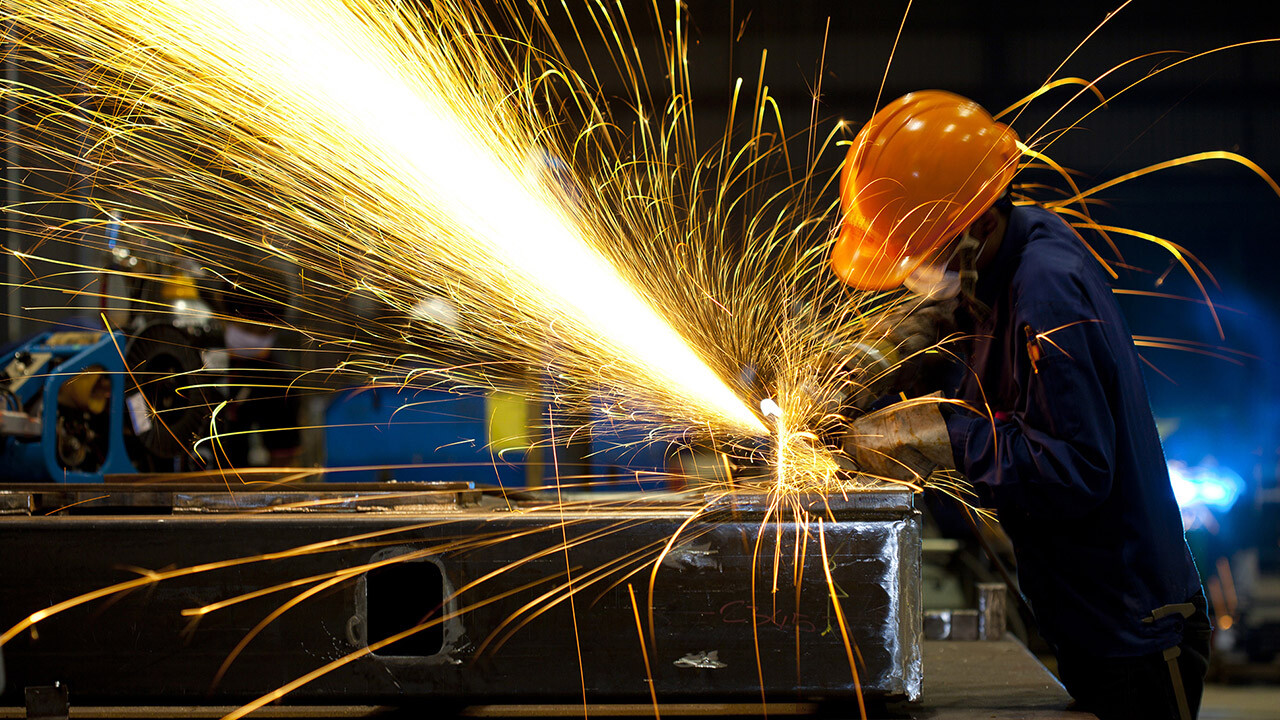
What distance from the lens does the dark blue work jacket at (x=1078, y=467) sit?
1563 mm

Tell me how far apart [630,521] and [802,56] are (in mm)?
5534

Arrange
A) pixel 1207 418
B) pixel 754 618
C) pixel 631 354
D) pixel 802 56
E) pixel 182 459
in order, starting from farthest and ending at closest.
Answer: pixel 1207 418
pixel 802 56
pixel 182 459
pixel 631 354
pixel 754 618

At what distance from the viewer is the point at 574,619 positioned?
1.52m

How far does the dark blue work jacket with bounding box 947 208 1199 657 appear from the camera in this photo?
156 centimetres

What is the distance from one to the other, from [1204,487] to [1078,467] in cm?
498

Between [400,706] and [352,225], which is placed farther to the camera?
[352,225]

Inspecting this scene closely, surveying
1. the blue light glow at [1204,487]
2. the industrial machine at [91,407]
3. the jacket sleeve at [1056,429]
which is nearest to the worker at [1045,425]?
the jacket sleeve at [1056,429]

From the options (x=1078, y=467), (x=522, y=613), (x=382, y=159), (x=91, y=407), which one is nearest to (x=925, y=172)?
(x=1078, y=467)

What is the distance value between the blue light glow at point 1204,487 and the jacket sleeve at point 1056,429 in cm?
452

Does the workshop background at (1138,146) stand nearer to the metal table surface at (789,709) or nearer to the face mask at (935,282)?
the face mask at (935,282)

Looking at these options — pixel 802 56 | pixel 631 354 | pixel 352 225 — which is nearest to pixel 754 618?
pixel 631 354

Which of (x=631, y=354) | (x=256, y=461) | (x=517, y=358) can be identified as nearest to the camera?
(x=631, y=354)

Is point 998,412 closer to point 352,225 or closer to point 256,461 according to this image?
point 352,225

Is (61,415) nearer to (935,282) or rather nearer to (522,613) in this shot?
(522,613)
